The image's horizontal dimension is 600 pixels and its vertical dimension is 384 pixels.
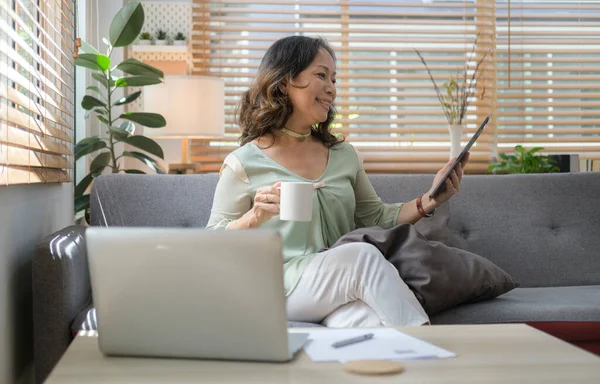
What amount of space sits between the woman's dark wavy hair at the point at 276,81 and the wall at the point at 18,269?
2.25 ft

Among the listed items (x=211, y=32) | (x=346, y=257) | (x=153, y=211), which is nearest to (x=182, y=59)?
(x=211, y=32)

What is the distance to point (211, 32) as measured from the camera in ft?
15.3

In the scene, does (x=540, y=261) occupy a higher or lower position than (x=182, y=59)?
lower

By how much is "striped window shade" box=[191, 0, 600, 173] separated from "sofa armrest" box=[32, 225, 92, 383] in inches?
107

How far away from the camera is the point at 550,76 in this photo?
489 centimetres

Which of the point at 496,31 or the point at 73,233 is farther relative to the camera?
the point at 496,31

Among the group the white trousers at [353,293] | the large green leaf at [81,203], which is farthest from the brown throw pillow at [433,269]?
the large green leaf at [81,203]

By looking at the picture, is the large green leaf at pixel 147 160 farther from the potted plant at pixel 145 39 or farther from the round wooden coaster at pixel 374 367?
the round wooden coaster at pixel 374 367

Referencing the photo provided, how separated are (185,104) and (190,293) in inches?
104

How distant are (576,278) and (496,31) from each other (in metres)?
2.67

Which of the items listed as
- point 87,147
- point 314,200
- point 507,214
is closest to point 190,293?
point 314,200

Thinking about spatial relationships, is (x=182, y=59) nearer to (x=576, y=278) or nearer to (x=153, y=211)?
(x=153, y=211)

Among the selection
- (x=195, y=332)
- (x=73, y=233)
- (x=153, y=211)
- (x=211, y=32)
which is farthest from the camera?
(x=211, y=32)

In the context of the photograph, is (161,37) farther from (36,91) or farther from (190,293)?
(190,293)
